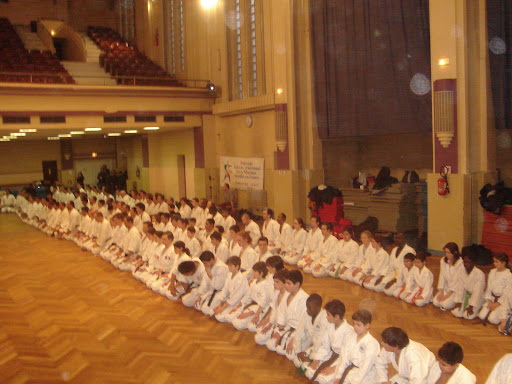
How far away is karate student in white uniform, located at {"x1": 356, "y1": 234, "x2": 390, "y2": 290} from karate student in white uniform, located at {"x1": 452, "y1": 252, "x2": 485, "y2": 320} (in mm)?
1230

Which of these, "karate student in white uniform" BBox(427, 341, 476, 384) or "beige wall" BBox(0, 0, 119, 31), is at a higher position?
"beige wall" BBox(0, 0, 119, 31)

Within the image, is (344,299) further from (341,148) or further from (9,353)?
(341,148)

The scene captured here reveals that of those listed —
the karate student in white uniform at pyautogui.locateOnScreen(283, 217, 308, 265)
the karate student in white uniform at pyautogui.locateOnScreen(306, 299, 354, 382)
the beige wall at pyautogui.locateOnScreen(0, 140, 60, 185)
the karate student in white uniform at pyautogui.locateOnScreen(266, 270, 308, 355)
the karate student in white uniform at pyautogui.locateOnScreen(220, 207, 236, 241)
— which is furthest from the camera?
the beige wall at pyautogui.locateOnScreen(0, 140, 60, 185)

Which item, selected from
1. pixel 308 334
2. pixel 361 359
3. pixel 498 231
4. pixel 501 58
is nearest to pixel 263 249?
pixel 308 334

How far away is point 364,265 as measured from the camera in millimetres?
7148

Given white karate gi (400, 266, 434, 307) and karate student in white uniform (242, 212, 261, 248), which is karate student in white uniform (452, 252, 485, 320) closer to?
white karate gi (400, 266, 434, 307)

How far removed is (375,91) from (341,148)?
273 cm

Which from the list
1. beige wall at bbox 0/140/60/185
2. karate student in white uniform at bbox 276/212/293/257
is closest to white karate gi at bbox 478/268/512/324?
karate student in white uniform at bbox 276/212/293/257

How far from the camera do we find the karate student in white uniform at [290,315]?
4828 mm

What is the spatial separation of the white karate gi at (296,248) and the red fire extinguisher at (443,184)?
7.87 feet

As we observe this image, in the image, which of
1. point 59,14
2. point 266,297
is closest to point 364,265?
point 266,297

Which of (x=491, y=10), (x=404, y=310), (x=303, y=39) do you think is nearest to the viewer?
(x=404, y=310)

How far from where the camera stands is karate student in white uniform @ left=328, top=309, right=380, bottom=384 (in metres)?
3.91

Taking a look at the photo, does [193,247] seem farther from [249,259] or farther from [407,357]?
[407,357]
